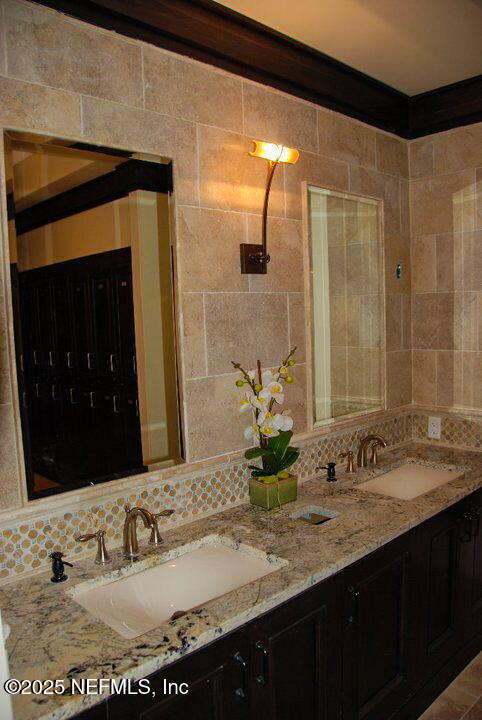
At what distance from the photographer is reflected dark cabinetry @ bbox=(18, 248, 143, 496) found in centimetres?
157

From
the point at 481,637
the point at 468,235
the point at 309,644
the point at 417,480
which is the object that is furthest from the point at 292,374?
the point at 481,637

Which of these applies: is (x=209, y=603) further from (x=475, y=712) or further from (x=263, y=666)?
(x=475, y=712)

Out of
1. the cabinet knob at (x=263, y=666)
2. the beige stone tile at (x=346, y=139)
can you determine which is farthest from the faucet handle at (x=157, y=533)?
the beige stone tile at (x=346, y=139)

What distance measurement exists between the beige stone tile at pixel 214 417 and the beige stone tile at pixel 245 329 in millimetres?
59

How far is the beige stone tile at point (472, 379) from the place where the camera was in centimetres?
278

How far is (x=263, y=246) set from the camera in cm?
212

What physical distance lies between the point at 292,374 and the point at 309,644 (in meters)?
1.04

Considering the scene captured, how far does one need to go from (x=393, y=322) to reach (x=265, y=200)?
3.71 feet

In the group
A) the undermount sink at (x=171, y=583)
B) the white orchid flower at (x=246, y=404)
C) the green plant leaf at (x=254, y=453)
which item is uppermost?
the white orchid flower at (x=246, y=404)

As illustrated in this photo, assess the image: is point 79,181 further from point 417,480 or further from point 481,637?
point 481,637

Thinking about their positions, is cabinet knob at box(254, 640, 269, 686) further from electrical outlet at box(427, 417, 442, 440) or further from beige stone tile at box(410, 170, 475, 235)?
beige stone tile at box(410, 170, 475, 235)

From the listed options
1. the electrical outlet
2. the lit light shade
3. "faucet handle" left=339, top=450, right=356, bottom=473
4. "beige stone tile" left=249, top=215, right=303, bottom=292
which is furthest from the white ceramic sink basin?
the lit light shade

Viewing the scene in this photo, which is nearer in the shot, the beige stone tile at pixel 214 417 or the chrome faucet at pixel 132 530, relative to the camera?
the chrome faucet at pixel 132 530

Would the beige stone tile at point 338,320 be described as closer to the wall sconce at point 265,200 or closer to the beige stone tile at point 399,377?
the beige stone tile at point 399,377
